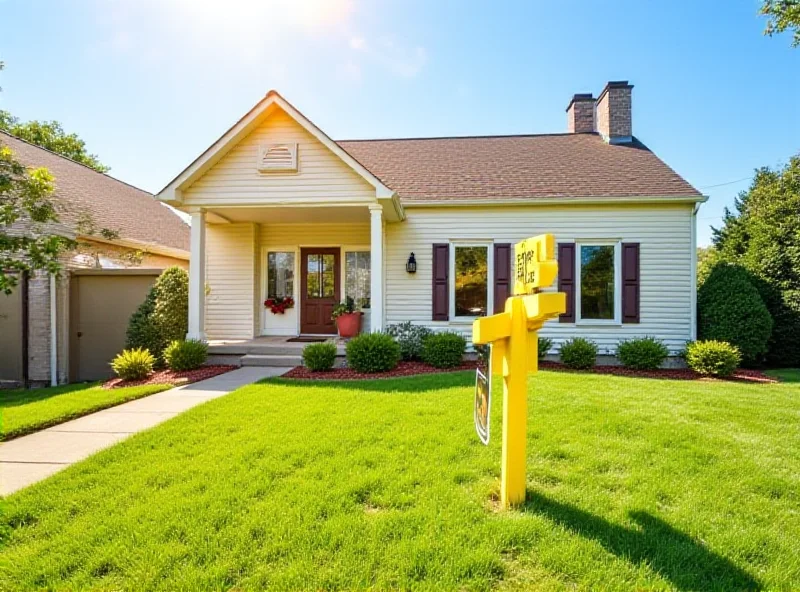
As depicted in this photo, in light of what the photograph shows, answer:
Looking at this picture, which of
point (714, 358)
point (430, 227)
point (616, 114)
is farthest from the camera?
point (616, 114)

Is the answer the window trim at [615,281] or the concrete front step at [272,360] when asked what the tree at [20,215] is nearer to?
the concrete front step at [272,360]

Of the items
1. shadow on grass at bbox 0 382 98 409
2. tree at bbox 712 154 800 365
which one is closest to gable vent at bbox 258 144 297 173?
shadow on grass at bbox 0 382 98 409

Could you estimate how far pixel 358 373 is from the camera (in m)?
7.26

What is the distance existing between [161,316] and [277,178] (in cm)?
363

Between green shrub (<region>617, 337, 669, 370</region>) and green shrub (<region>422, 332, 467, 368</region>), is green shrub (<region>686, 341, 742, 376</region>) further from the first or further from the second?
green shrub (<region>422, 332, 467, 368</region>)

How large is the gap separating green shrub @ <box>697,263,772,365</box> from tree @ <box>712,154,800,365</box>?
1697 millimetres

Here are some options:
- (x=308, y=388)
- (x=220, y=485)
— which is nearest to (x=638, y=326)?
→ (x=308, y=388)

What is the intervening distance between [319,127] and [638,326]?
8.02m

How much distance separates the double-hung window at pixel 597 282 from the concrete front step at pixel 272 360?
626cm

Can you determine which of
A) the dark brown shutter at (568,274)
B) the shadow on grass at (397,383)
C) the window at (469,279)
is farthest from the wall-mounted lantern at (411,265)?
the dark brown shutter at (568,274)

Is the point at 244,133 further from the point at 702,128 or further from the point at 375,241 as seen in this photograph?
the point at 702,128

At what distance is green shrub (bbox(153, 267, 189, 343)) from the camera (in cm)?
804

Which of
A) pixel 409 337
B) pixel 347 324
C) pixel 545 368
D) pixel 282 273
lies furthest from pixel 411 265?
pixel 282 273

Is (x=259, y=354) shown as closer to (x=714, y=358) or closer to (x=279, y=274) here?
(x=279, y=274)
